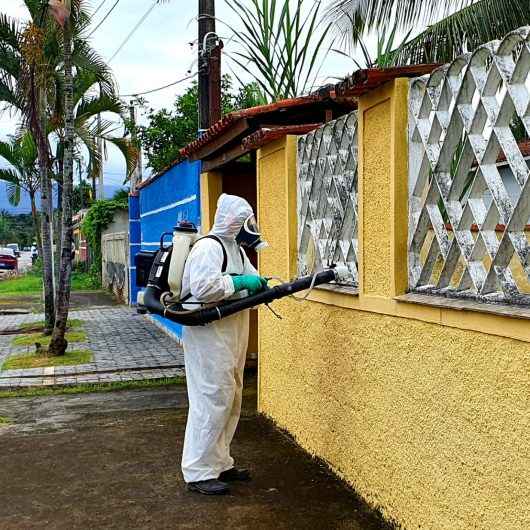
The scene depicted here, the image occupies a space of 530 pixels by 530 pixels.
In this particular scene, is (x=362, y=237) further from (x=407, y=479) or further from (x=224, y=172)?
(x=224, y=172)

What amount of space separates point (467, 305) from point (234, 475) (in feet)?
8.17

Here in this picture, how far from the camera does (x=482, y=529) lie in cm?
332

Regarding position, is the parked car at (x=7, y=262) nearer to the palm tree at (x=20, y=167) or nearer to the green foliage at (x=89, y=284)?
the green foliage at (x=89, y=284)

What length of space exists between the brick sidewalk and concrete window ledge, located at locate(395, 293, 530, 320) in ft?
A: 19.5

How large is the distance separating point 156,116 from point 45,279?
1224 cm

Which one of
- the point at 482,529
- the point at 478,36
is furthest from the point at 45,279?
the point at 482,529

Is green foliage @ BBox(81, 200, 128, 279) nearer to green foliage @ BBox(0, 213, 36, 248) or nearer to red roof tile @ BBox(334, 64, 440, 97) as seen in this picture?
red roof tile @ BBox(334, 64, 440, 97)

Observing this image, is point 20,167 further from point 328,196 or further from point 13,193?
point 328,196

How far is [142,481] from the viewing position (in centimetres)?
531

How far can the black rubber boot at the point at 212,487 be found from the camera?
4941mm

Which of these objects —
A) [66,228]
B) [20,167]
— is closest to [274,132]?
[66,228]

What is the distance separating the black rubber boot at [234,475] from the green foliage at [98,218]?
61.6 ft

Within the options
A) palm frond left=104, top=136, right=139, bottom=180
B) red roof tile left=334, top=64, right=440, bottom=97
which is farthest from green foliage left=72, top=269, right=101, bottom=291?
red roof tile left=334, top=64, right=440, bottom=97

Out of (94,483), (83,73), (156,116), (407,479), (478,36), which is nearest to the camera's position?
(407,479)
